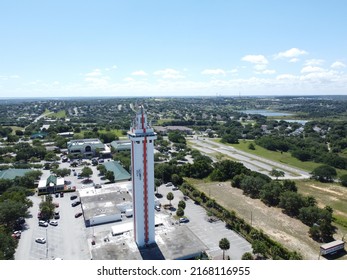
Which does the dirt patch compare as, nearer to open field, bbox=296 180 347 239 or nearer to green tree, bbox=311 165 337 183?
open field, bbox=296 180 347 239

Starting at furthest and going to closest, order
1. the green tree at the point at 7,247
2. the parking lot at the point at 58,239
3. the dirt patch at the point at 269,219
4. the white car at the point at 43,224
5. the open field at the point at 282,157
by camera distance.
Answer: the open field at the point at 282,157
the white car at the point at 43,224
the dirt patch at the point at 269,219
the parking lot at the point at 58,239
the green tree at the point at 7,247

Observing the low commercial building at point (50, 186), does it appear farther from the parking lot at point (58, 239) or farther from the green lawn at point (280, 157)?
the green lawn at point (280, 157)

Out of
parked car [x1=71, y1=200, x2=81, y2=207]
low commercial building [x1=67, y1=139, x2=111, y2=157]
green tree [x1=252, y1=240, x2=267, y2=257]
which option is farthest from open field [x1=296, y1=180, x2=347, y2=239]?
low commercial building [x1=67, y1=139, x2=111, y2=157]

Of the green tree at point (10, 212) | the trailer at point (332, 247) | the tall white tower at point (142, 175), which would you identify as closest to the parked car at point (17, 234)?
the green tree at point (10, 212)

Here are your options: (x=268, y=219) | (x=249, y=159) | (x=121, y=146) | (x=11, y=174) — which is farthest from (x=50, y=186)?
(x=249, y=159)

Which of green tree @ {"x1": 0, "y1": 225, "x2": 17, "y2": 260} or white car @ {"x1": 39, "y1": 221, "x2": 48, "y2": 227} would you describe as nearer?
green tree @ {"x1": 0, "y1": 225, "x2": 17, "y2": 260}
